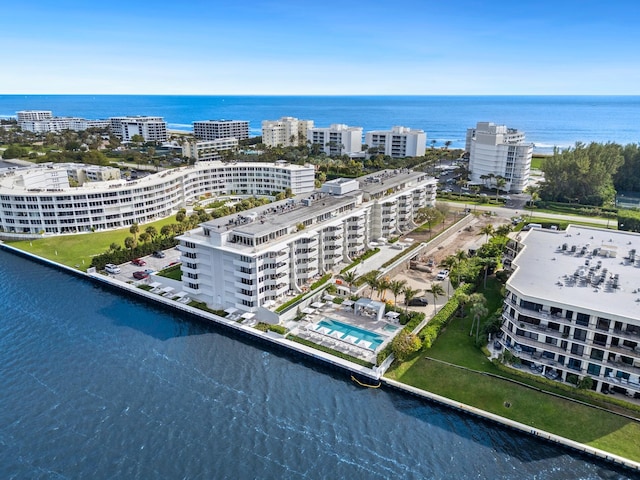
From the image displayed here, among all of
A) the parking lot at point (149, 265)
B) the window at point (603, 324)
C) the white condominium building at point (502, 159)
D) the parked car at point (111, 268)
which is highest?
the white condominium building at point (502, 159)

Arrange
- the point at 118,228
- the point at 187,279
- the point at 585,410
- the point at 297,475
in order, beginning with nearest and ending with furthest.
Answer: the point at 297,475
the point at 585,410
the point at 187,279
the point at 118,228

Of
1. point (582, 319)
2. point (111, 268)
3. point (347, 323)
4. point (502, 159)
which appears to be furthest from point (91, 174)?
point (582, 319)

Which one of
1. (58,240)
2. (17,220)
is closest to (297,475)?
(58,240)

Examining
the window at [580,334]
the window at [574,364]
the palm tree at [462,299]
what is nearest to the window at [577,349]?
the window at [580,334]

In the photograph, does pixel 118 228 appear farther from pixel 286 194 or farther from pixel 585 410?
pixel 585 410

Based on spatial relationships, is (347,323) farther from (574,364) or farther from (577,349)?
(577,349)

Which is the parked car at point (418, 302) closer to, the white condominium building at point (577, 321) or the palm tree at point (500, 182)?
the white condominium building at point (577, 321)
